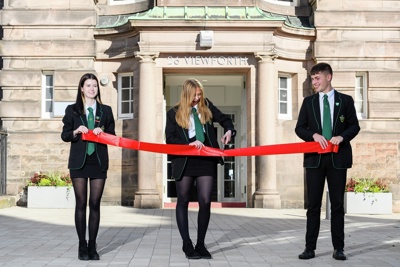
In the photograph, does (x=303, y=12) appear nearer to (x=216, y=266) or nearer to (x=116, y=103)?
(x=116, y=103)

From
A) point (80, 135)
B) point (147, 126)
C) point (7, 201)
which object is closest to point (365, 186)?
point (147, 126)

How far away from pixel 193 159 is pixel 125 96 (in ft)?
37.5

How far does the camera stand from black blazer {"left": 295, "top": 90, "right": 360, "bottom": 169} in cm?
736

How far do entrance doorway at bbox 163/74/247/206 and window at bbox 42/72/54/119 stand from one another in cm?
312

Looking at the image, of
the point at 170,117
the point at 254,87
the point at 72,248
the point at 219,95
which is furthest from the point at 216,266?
the point at 219,95

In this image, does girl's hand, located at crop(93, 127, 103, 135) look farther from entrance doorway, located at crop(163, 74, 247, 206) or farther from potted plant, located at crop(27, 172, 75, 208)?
entrance doorway, located at crop(163, 74, 247, 206)

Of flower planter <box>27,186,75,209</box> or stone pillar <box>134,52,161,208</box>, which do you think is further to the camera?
stone pillar <box>134,52,161,208</box>

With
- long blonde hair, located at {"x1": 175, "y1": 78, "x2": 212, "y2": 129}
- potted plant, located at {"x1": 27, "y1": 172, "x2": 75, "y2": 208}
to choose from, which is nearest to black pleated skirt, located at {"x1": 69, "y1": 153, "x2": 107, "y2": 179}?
long blonde hair, located at {"x1": 175, "y1": 78, "x2": 212, "y2": 129}

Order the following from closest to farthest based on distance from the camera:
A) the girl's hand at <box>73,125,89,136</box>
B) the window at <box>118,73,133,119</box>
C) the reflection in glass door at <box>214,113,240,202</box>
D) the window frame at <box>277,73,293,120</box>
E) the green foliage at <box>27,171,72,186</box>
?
the girl's hand at <box>73,125,89,136</box> → the green foliage at <box>27,171,72,186</box> → the window frame at <box>277,73,293,120</box> → the window at <box>118,73,133,119</box> → the reflection in glass door at <box>214,113,240,202</box>

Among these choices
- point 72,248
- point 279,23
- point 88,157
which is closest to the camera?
point 88,157

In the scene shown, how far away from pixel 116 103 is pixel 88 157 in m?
11.1

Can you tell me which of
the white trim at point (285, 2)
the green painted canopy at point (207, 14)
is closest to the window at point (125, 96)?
the green painted canopy at point (207, 14)

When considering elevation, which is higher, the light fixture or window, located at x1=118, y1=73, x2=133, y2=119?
the light fixture

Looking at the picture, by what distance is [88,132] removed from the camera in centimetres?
733
